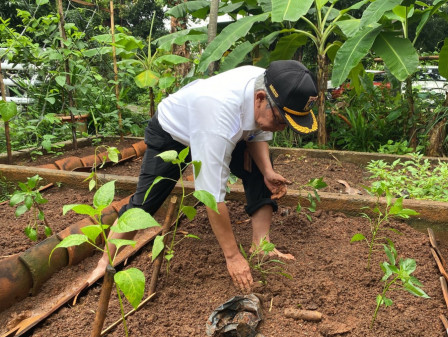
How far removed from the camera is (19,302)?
223cm

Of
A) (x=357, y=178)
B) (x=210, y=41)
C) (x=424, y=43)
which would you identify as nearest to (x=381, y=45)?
(x=357, y=178)

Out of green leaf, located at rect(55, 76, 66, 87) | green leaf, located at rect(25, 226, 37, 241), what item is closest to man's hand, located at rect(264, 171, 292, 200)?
green leaf, located at rect(25, 226, 37, 241)

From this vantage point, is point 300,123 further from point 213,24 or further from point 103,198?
point 213,24

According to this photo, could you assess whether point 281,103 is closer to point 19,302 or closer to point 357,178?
point 19,302

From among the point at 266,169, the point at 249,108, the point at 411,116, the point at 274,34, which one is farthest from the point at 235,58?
the point at 249,108

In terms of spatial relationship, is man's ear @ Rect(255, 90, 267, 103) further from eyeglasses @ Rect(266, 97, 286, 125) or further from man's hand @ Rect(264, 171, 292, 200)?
man's hand @ Rect(264, 171, 292, 200)

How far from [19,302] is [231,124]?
149cm

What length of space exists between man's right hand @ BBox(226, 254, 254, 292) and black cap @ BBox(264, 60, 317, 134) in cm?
70

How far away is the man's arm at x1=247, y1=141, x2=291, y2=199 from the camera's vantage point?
2.54 meters

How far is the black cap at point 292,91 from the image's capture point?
73.0 inches

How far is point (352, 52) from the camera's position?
415 centimetres

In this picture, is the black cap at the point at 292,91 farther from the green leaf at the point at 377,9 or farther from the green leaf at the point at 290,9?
the green leaf at the point at 377,9

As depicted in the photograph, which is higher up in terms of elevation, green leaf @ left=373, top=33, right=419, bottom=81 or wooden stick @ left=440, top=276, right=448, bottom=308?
green leaf @ left=373, top=33, right=419, bottom=81

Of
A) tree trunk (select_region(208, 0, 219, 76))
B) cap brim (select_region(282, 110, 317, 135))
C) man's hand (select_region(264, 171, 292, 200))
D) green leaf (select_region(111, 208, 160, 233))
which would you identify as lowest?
man's hand (select_region(264, 171, 292, 200))
